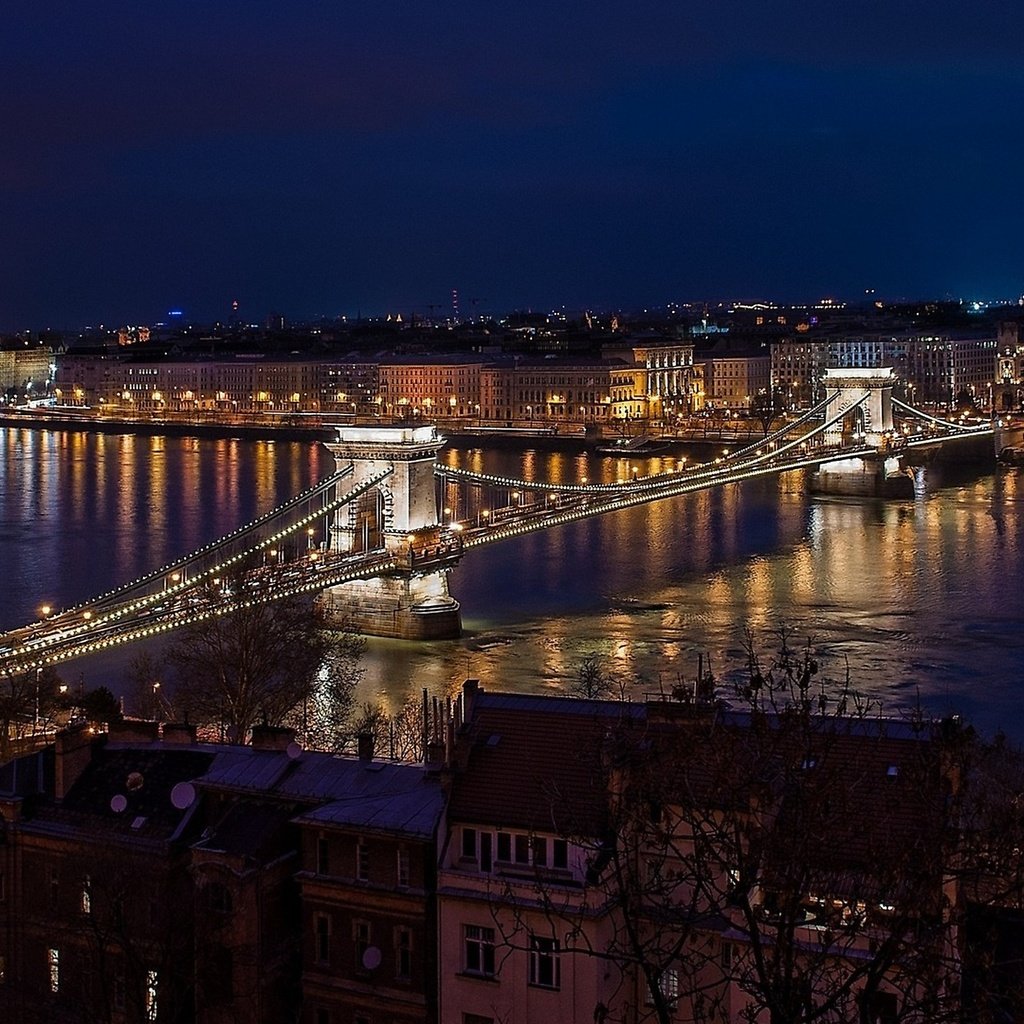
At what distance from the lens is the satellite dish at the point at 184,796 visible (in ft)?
20.9

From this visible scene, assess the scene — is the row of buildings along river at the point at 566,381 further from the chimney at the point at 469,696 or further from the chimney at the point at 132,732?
the chimney at the point at 469,696

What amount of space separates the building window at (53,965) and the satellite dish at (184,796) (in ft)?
2.19

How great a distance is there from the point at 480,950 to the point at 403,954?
1.05 feet

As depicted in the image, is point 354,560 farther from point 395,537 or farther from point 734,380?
point 734,380

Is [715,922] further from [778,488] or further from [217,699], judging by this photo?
[778,488]

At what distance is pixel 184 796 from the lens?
6391mm

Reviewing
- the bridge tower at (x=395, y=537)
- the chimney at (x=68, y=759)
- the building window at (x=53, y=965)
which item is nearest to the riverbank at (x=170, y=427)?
the bridge tower at (x=395, y=537)

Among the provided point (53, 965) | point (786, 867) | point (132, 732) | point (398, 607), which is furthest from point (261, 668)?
point (786, 867)

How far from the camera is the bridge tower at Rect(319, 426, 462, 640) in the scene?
16.3 metres

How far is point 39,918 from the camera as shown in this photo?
637cm

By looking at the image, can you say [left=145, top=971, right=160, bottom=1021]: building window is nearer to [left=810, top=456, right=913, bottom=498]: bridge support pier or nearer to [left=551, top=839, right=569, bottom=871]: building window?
[left=551, top=839, right=569, bottom=871]: building window

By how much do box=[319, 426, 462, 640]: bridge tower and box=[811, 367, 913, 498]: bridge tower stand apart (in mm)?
14637

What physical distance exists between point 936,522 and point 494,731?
69.2 feet

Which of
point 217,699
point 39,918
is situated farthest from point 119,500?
point 39,918
